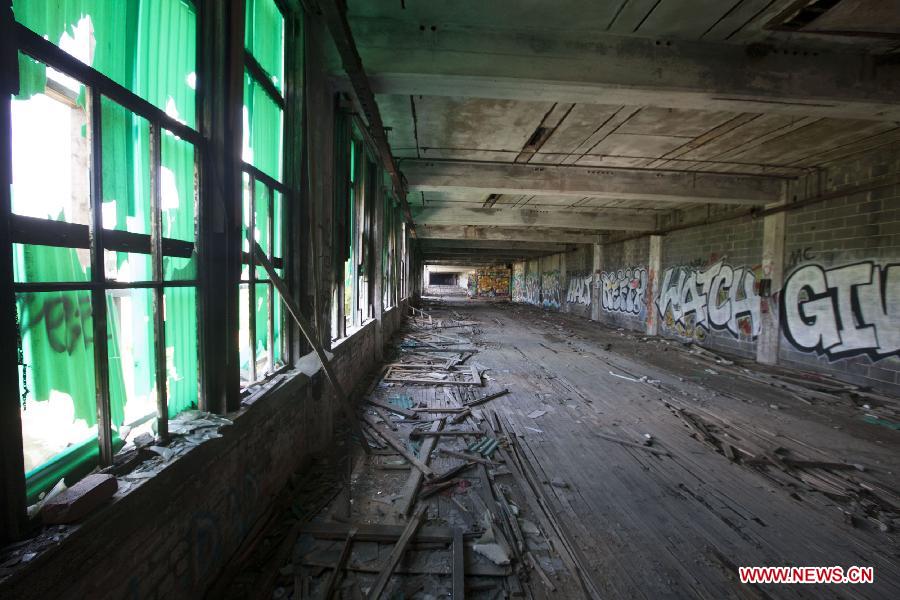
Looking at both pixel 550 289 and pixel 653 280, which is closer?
pixel 653 280

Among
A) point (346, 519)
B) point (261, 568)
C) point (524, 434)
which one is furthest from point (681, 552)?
point (261, 568)

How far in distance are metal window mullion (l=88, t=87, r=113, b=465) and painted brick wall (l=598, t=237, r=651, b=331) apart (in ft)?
48.1

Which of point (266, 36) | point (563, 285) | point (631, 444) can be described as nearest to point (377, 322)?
point (631, 444)

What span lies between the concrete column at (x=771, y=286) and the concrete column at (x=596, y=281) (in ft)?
27.8

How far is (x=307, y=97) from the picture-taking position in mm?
3977

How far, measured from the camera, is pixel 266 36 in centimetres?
345

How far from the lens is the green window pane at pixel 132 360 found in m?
1.94

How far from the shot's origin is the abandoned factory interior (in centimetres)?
167

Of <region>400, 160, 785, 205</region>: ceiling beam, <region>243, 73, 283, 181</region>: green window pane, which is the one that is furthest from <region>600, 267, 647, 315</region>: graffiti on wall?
<region>243, 73, 283, 181</region>: green window pane

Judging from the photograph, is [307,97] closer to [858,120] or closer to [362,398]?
[362,398]

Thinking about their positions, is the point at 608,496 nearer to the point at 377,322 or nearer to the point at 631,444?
the point at 631,444

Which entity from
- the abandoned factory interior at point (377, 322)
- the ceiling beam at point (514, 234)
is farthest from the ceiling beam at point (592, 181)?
the ceiling beam at point (514, 234)

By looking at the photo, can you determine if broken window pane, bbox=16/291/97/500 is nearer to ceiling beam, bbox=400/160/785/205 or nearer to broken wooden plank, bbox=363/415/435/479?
broken wooden plank, bbox=363/415/435/479

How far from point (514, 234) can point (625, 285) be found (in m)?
5.19
